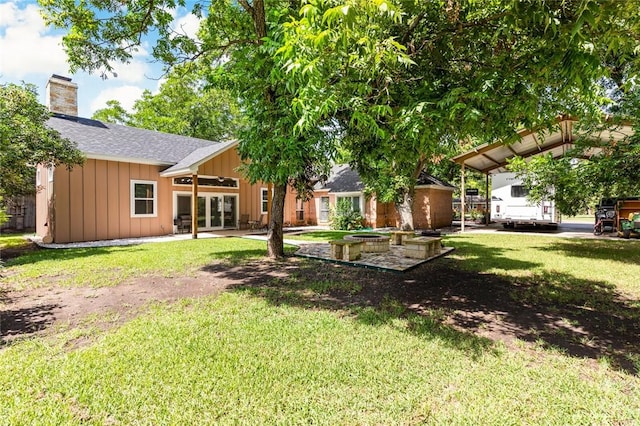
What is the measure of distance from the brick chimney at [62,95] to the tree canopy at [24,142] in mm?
6155

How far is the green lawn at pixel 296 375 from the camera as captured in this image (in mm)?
2404

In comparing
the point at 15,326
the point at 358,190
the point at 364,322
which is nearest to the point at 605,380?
the point at 364,322

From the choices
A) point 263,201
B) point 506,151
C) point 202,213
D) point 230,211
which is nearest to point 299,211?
point 263,201

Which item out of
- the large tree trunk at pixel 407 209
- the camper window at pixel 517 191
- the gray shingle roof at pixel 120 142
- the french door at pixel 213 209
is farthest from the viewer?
the camper window at pixel 517 191

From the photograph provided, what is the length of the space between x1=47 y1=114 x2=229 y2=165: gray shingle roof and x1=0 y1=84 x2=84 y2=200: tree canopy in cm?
196

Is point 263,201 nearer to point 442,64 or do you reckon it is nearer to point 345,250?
point 345,250

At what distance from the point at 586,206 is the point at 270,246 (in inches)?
402

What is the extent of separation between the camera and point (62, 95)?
15086mm

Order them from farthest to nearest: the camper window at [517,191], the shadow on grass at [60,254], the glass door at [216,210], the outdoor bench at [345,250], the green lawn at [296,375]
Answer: the camper window at [517,191] < the glass door at [216,210] < the outdoor bench at [345,250] < the shadow on grass at [60,254] < the green lawn at [296,375]

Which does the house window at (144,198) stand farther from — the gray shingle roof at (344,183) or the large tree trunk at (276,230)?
the gray shingle roof at (344,183)

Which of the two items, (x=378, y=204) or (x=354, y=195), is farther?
(x=354, y=195)

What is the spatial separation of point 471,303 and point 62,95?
1976 centimetres

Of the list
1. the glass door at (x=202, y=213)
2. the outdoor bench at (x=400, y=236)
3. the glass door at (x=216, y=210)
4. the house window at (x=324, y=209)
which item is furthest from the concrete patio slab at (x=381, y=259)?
the house window at (x=324, y=209)

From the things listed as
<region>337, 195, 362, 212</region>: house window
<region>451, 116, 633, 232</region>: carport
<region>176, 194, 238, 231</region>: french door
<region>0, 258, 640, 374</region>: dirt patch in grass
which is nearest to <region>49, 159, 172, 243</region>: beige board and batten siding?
<region>176, 194, 238, 231</region>: french door
